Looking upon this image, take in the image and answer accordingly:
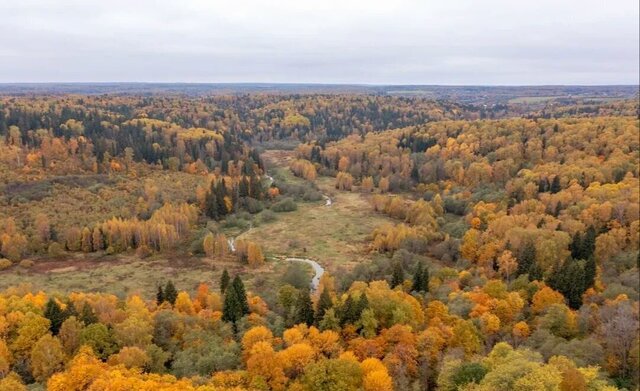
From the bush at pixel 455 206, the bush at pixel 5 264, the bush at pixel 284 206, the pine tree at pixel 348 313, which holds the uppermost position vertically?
the pine tree at pixel 348 313

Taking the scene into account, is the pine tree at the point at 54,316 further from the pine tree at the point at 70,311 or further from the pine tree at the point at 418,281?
the pine tree at the point at 418,281

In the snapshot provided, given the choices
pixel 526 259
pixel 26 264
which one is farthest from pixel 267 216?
pixel 526 259

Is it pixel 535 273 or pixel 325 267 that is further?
pixel 325 267

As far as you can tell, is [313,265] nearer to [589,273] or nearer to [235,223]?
[235,223]

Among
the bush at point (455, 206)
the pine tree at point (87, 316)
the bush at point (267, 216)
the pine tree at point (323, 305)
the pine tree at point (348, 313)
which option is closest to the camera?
the pine tree at point (87, 316)

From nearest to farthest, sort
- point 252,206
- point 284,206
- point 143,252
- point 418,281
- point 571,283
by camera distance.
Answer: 1. point 571,283
2. point 418,281
3. point 143,252
4. point 252,206
5. point 284,206

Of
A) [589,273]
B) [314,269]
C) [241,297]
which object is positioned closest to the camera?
[241,297]

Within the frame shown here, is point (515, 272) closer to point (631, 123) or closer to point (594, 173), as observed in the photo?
point (594, 173)

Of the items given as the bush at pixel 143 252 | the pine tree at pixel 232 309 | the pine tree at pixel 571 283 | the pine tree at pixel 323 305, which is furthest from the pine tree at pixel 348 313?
the bush at pixel 143 252

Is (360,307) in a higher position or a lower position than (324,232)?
higher
